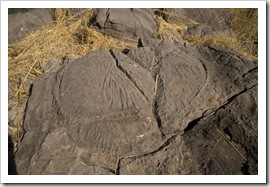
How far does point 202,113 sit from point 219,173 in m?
0.44

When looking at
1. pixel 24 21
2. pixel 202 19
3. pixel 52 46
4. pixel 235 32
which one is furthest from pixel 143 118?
pixel 235 32

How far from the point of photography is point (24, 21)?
10.3 feet

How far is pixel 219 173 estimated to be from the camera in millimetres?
1746

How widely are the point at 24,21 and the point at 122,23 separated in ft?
3.64

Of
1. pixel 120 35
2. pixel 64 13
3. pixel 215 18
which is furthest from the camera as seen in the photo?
pixel 215 18

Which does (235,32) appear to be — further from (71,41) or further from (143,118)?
(143,118)

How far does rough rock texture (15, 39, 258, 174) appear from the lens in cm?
180

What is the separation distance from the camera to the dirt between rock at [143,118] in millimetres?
1798

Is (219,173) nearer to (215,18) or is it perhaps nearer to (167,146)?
(167,146)

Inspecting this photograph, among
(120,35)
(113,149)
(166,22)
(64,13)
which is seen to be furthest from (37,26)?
(113,149)

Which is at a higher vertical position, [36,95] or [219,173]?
[36,95]

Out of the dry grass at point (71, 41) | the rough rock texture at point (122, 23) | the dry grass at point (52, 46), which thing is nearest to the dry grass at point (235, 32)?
the dry grass at point (71, 41)

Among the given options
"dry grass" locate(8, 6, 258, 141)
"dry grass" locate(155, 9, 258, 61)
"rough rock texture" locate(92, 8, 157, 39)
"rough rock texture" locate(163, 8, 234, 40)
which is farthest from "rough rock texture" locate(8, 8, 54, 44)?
"rough rock texture" locate(163, 8, 234, 40)

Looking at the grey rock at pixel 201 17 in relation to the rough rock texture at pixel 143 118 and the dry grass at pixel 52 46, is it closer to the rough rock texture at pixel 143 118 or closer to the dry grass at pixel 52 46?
the dry grass at pixel 52 46
